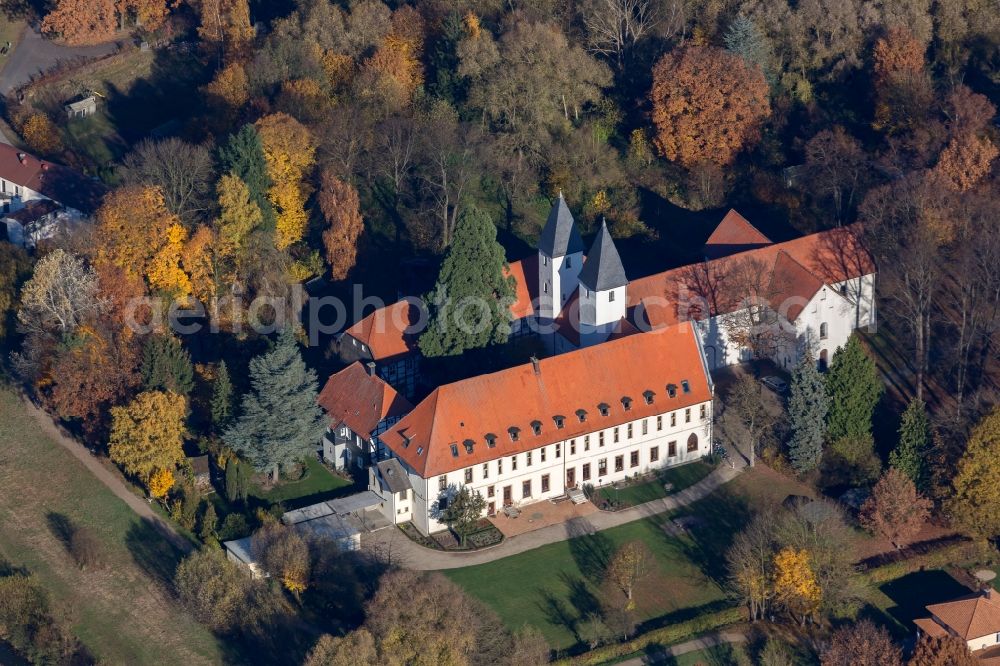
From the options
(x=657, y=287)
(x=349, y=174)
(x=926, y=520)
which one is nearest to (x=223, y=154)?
(x=349, y=174)

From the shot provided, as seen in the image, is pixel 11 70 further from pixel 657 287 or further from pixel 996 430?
pixel 996 430

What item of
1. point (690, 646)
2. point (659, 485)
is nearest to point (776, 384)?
point (659, 485)

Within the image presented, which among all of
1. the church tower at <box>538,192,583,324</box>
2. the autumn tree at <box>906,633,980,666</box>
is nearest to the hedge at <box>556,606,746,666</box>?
the autumn tree at <box>906,633,980,666</box>

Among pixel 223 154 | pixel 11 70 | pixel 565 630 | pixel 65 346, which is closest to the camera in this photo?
pixel 565 630

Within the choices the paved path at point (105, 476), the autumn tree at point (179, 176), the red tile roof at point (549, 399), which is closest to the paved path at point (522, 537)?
the red tile roof at point (549, 399)

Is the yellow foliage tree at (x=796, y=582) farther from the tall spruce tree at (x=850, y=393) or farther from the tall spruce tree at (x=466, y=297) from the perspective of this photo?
the tall spruce tree at (x=466, y=297)

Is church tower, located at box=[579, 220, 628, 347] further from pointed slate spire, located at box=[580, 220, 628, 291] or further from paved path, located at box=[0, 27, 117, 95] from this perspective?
paved path, located at box=[0, 27, 117, 95]
